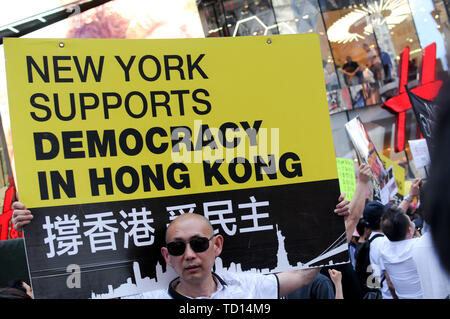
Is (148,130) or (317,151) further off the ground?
(148,130)

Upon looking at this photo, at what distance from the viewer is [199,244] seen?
7.32 feet

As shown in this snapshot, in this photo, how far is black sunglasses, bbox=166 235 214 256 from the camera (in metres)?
2.22

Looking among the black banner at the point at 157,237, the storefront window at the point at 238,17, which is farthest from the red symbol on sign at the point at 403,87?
the black banner at the point at 157,237

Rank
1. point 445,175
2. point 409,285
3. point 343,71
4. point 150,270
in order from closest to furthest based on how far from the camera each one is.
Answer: point 445,175 → point 150,270 → point 409,285 → point 343,71

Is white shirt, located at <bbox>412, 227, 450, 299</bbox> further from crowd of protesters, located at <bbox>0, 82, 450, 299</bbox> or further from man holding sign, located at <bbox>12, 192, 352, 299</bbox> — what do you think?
man holding sign, located at <bbox>12, 192, 352, 299</bbox>

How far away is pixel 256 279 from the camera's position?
2395mm

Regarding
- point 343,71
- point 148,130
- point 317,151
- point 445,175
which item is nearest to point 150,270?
point 148,130

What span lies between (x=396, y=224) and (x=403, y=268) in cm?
38

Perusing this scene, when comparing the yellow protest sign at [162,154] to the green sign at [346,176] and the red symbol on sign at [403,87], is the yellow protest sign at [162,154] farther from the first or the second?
the red symbol on sign at [403,87]

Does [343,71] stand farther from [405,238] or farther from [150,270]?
[150,270]

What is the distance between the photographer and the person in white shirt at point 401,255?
4.30 meters

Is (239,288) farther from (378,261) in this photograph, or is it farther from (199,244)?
(378,261)

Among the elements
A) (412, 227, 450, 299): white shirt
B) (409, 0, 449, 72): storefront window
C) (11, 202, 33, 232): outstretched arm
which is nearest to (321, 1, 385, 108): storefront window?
(409, 0, 449, 72): storefront window

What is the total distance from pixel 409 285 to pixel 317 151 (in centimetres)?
230
